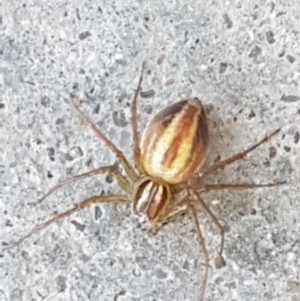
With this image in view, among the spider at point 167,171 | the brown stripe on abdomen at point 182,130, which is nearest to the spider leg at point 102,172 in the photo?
the spider at point 167,171

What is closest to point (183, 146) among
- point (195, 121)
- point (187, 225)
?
point (195, 121)

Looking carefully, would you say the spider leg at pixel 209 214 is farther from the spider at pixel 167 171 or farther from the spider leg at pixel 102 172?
the spider leg at pixel 102 172

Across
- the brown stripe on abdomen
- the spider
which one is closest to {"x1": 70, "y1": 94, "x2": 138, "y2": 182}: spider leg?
the spider

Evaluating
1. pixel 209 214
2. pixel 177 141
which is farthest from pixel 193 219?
pixel 177 141

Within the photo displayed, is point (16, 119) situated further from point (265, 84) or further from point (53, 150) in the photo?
point (265, 84)

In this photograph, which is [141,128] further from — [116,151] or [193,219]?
[193,219]

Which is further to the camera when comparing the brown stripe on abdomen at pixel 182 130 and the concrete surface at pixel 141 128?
the concrete surface at pixel 141 128
